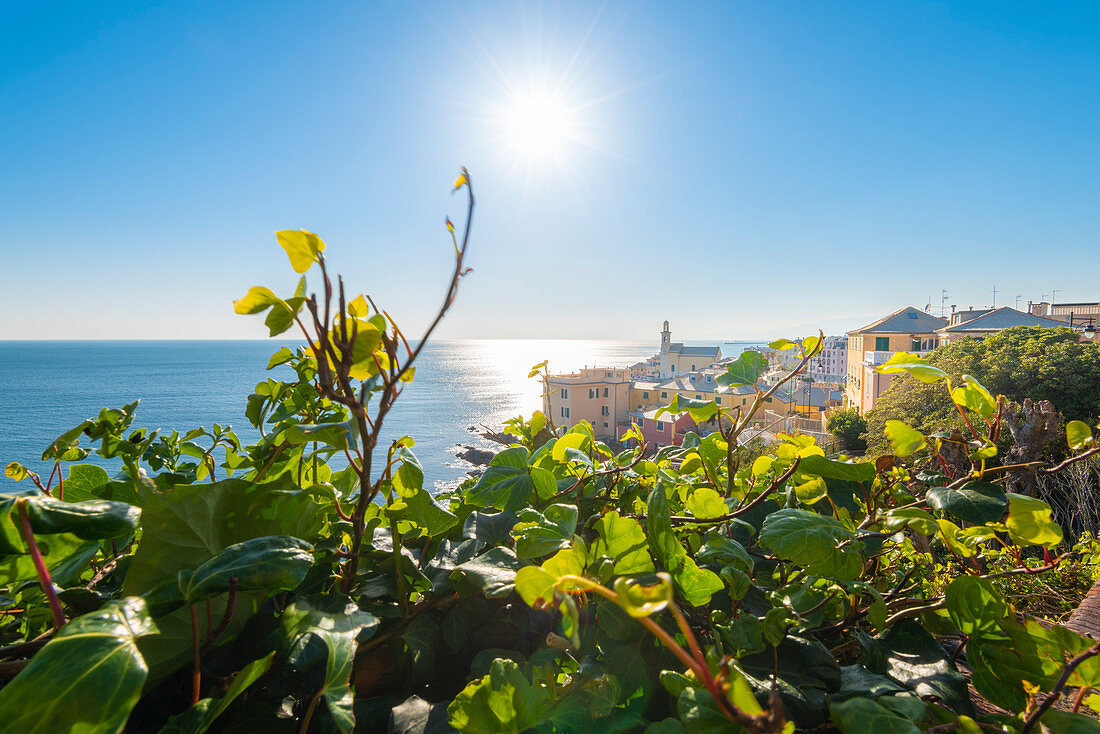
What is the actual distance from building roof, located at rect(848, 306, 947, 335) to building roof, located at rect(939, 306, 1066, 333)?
163 inches

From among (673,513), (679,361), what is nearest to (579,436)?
(673,513)

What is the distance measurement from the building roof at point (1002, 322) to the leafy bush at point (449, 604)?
28130 mm

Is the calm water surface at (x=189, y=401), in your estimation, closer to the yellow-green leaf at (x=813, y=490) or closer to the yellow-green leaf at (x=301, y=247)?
the yellow-green leaf at (x=813, y=490)

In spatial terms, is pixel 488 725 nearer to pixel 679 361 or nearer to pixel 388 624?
pixel 388 624

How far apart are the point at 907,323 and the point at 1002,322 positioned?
604 centimetres

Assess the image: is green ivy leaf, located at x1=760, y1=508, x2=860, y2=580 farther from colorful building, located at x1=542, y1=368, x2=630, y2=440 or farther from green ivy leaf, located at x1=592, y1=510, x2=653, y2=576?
colorful building, located at x1=542, y1=368, x2=630, y2=440

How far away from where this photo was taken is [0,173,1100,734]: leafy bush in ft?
1.15

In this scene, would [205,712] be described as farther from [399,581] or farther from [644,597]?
[644,597]

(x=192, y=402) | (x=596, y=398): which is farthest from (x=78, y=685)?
(x=192, y=402)

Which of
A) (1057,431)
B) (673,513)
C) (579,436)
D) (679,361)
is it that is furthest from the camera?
(679,361)

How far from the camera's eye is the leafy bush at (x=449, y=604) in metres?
0.35

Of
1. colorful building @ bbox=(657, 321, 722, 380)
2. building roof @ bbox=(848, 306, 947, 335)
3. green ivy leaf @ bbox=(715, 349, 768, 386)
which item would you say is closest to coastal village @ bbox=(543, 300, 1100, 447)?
building roof @ bbox=(848, 306, 947, 335)

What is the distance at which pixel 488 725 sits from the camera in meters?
0.38

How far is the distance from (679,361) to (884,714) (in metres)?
55.5
